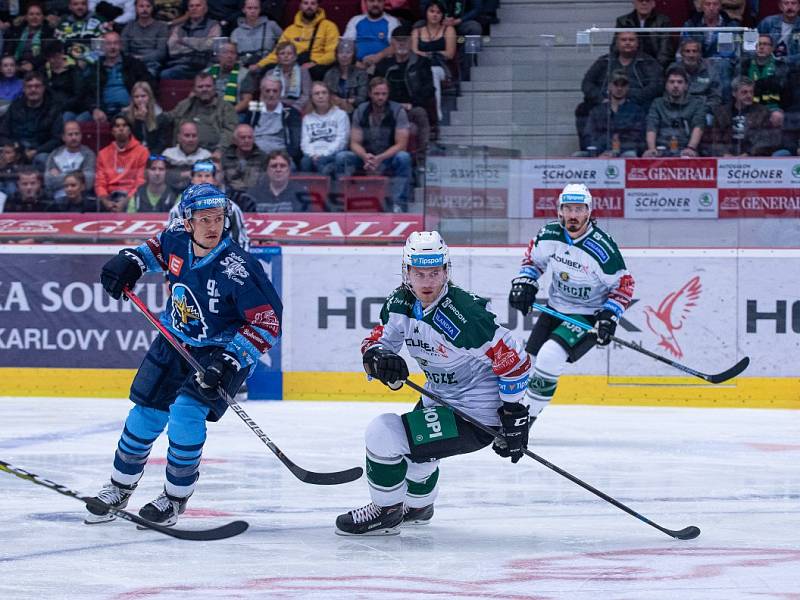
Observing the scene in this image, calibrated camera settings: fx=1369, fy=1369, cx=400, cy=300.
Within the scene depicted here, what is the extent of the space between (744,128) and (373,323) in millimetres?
2429

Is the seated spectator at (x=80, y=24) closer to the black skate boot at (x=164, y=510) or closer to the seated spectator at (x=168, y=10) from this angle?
the seated spectator at (x=168, y=10)

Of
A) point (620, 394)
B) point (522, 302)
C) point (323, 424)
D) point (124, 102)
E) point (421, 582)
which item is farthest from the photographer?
point (124, 102)

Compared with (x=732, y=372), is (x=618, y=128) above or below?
above

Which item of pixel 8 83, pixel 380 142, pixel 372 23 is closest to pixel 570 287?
pixel 380 142

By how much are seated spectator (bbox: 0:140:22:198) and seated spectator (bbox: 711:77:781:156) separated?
14.0ft

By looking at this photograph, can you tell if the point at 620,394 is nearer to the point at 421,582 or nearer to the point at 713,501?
the point at 713,501

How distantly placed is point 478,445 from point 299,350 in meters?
4.05

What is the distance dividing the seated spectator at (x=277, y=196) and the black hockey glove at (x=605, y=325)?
2.50 meters

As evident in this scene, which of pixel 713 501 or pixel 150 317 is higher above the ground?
pixel 150 317

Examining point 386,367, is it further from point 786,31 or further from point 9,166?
point 9,166

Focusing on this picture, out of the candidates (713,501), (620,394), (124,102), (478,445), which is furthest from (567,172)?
(478,445)

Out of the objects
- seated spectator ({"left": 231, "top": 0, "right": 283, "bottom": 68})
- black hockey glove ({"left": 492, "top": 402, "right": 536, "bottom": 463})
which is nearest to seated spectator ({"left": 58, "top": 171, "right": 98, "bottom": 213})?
seated spectator ({"left": 231, "top": 0, "right": 283, "bottom": 68})

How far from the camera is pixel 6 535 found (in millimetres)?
4102

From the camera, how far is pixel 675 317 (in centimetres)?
789
